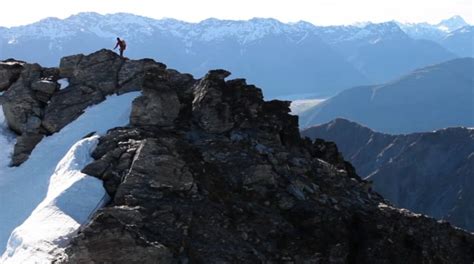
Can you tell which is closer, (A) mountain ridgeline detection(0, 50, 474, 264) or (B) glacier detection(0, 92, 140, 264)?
(A) mountain ridgeline detection(0, 50, 474, 264)

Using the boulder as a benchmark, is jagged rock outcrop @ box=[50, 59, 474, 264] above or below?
below

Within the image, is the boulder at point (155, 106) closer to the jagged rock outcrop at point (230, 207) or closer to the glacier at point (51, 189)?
the jagged rock outcrop at point (230, 207)

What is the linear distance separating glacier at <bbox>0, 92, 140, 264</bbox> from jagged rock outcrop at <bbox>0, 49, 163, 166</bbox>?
90 centimetres

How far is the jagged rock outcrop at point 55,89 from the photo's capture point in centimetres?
3681

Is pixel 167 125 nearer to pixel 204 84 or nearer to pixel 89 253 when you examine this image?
pixel 204 84

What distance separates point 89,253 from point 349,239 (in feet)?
36.4

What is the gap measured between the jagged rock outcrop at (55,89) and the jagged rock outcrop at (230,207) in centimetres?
784

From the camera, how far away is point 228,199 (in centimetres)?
2519

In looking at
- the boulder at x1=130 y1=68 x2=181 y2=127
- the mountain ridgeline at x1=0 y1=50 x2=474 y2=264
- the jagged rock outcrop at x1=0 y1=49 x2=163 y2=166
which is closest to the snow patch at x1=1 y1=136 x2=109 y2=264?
the mountain ridgeline at x1=0 y1=50 x2=474 y2=264

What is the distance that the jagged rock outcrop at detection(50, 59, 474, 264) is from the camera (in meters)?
21.9

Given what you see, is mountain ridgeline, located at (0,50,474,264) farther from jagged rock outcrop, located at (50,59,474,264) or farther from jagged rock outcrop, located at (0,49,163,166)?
jagged rock outcrop, located at (0,49,163,166)

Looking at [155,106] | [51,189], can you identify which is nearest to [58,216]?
[51,189]

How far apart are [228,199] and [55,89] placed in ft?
67.0

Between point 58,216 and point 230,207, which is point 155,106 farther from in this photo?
point 230,207
